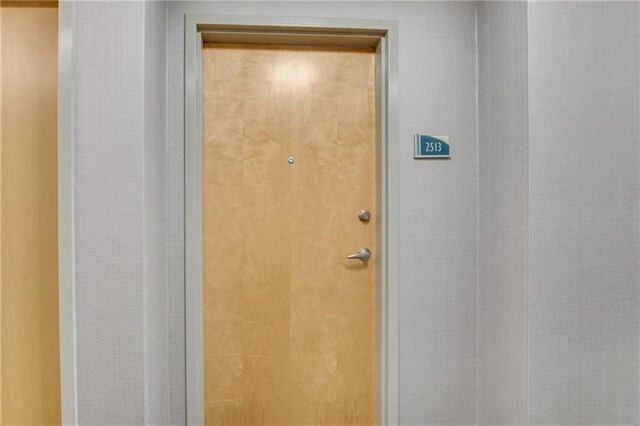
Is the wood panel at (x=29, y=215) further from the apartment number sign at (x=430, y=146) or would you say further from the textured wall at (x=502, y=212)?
the textured wall at (x=502, y=212)

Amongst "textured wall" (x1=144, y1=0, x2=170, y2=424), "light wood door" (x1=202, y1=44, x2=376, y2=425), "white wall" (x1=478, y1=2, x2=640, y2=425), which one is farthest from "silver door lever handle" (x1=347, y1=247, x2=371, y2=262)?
"textured wall" (x1=144, y1=0, x2=170, y2=424)

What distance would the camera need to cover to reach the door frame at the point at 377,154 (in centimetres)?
199

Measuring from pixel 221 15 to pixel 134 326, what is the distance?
50.0 inches

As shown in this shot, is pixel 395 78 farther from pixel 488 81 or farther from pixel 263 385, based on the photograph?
pixel 263 385

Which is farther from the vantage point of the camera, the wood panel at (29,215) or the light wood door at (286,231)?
the light wood door at (286,231)

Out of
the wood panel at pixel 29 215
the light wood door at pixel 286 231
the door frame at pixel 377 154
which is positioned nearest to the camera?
the wood panel at pixel 29 215

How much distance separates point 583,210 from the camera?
5.86ft

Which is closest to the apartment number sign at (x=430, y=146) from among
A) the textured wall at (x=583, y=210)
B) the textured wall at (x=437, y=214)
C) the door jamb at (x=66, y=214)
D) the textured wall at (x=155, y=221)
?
the textured wall at (x=437, y=214)

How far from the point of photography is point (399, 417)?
2.11 metres

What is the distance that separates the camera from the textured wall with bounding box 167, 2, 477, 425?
2080 mm

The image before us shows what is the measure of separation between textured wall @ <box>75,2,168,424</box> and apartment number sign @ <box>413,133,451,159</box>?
1097mm

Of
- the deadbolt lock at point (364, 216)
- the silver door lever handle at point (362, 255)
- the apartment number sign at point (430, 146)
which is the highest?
the apartment number sign at point (430, 146)

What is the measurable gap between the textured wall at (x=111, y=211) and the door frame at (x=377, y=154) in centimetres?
40

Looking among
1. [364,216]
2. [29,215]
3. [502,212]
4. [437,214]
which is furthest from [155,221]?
[502,212]
